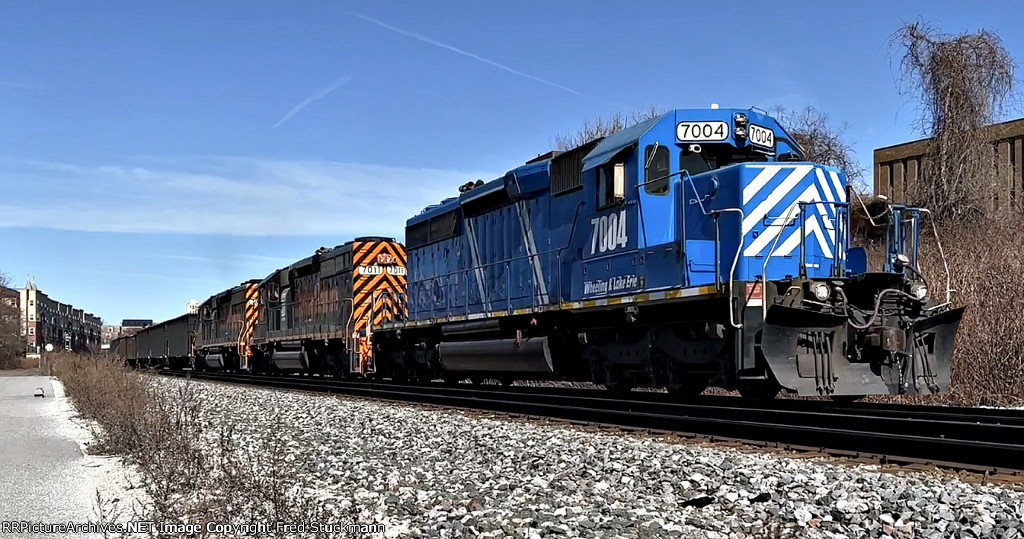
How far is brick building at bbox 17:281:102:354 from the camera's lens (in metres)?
106

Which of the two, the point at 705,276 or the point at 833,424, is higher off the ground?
the point at 705,276

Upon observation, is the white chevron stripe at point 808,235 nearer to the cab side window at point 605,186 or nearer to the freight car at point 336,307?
the cab side window at point 605,186

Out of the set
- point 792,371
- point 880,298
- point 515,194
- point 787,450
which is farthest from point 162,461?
point 515,194

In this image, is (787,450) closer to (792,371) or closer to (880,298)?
(792,371)

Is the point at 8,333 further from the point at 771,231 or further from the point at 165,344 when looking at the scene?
the point at 771,231

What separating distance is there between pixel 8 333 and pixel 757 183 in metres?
75.8

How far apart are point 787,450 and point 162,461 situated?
16.7 ft

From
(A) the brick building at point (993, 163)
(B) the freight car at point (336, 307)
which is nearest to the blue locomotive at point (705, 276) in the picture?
(B) the freight car at point (336, 307)

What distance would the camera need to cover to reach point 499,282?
1439cm

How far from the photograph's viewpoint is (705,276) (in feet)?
32.7

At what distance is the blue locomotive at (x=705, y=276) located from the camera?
29.5 feet

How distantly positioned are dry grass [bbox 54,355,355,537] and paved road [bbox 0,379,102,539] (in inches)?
15.2

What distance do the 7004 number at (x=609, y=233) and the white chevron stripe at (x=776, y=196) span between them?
4.94ft

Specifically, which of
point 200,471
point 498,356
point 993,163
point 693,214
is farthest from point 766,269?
point 993,163
